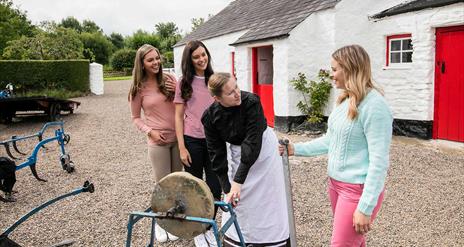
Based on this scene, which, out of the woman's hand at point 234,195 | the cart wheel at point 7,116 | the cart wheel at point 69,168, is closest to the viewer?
the woman's hand at point 234,195

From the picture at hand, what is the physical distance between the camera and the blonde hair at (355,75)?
2111 mm

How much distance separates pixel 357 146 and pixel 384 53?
7.63m

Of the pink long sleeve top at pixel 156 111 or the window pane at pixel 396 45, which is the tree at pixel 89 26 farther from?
the pink long sleeve top at pixel 156 111

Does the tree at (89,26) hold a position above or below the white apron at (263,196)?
above

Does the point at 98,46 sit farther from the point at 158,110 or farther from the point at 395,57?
the point at 158,110

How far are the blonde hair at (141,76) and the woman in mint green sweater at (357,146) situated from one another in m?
1.79

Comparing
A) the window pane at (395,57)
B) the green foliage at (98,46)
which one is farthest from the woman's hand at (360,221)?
the green foliage at (98,46)

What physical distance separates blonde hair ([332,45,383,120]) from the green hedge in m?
19.4

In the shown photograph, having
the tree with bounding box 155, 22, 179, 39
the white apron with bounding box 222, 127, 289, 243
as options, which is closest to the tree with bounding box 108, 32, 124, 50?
the tree with bounding box 155, 22, 179, 39

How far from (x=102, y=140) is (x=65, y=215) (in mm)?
5240

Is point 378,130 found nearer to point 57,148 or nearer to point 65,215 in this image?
point 65,215

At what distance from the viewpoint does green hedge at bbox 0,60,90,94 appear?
18419 millimetres

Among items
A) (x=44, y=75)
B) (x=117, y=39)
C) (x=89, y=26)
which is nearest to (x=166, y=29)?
(x=117, y=39)

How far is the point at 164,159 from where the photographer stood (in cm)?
367
